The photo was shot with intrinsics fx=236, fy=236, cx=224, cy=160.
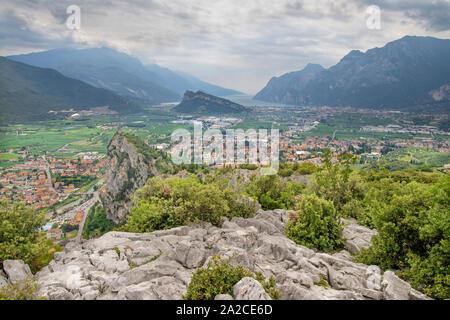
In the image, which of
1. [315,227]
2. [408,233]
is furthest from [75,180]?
[408,233]

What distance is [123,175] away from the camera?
240ft

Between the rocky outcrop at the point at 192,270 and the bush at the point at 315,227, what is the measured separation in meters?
1.60

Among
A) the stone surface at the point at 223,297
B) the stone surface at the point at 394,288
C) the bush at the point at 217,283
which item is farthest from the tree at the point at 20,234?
the stone surface at the point at 394,288

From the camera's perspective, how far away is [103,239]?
675 inches

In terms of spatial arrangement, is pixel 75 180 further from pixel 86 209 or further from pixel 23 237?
pixel 23 237

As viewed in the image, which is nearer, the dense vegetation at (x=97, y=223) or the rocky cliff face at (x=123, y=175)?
the dense vegetation at (x=97, y=223)

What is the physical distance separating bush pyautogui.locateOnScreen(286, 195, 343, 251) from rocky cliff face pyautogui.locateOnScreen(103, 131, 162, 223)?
57368 mm

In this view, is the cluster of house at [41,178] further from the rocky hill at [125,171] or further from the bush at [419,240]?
the bush at [419,240]

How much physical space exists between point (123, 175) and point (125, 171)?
1352 mm

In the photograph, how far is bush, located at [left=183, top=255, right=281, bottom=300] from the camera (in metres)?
8.95

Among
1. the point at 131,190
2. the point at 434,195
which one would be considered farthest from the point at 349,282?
the point at 131,190

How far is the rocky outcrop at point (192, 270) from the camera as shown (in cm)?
970
